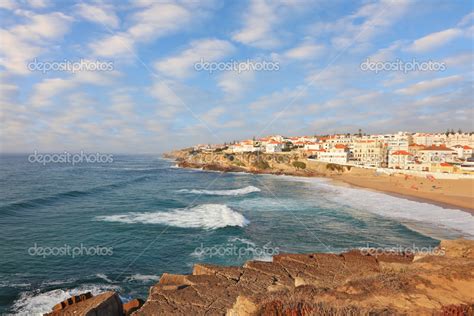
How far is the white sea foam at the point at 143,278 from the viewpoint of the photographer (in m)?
11.8

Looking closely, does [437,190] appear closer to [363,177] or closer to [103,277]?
[363,177]

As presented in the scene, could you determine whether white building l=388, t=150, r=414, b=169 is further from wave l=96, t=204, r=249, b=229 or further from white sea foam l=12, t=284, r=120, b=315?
white sea foam l=12, t=284, r=120, b=315

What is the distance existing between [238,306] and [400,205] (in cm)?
3004

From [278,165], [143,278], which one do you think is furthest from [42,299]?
[278,165]

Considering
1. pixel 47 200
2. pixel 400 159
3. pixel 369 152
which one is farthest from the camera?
pixel 369 152

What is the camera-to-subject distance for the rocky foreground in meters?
5.37

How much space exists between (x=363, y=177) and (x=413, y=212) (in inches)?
1446

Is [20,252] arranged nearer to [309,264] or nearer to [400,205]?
[309,264]

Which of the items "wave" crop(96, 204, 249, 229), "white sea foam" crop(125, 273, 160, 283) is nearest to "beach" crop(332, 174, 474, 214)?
"wave" crop(96, 204, 249, 229)

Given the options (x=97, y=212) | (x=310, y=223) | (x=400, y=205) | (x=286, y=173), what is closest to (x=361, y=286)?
(x=310, y=223)

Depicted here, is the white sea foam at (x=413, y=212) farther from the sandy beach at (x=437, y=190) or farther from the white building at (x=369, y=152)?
the white building at (x=369, y=152)

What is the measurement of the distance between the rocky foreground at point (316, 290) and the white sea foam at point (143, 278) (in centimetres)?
299

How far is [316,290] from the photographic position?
665 centimetres

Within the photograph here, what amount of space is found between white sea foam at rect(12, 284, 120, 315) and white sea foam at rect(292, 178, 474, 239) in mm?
19517
